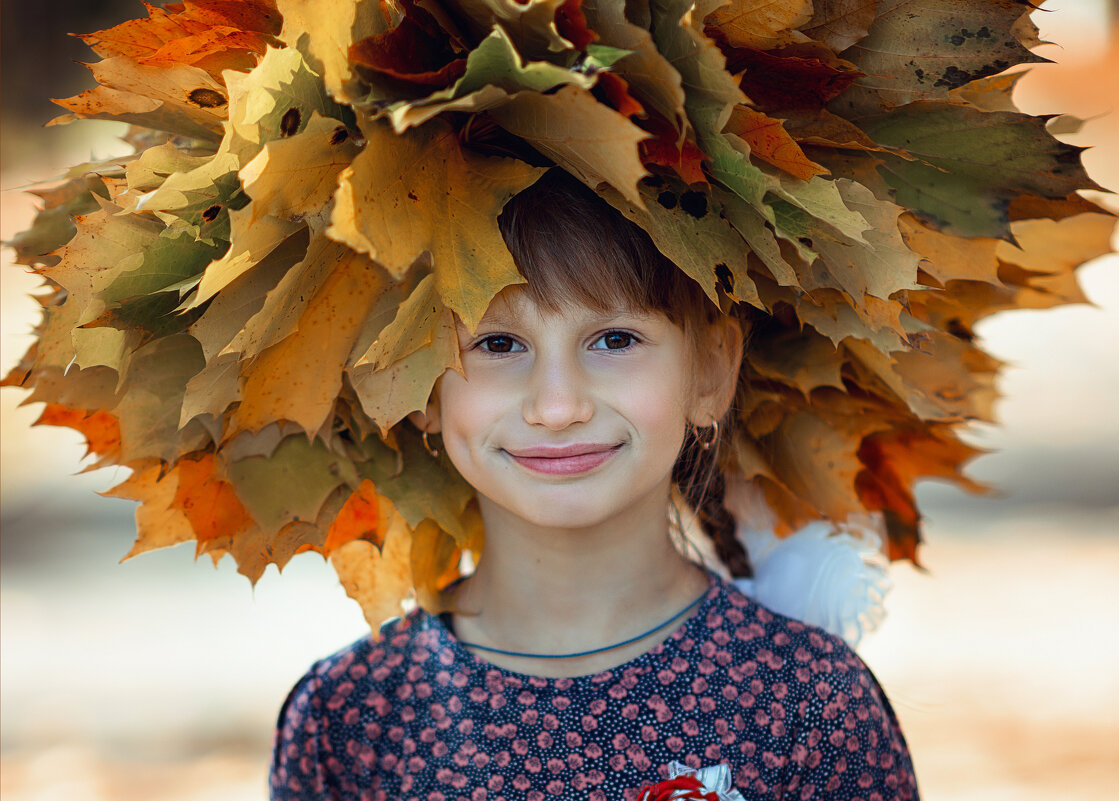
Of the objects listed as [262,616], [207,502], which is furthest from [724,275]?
[262,616]

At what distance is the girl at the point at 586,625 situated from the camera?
48.9 inches

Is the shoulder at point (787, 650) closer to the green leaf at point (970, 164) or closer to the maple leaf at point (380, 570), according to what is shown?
the maple leaf at point (380, 570)

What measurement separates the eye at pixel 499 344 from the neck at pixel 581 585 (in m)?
0.26

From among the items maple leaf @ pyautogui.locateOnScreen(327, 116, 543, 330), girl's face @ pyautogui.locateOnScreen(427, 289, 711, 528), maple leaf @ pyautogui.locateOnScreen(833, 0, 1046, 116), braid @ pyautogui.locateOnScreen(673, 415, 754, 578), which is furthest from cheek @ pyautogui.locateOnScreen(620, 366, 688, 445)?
maple leaf @ pyautogui.locateOnScreen(833, 0, 1046, 116)

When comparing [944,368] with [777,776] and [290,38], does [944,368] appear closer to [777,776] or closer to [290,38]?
[777,776]

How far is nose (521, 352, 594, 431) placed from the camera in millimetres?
1203

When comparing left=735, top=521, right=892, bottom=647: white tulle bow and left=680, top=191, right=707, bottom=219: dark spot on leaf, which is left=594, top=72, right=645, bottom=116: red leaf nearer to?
left=680, top=191, right=707, bottom=219: dark spot on leaf

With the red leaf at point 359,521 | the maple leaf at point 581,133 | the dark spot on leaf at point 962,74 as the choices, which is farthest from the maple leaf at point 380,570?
the dark spot on leaf at point 962,74

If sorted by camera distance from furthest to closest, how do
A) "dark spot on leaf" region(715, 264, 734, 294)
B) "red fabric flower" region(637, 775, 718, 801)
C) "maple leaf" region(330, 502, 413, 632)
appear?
"maple leaf" region(330, 502, 413, 632), "red fabric flower" region(637, 775, 718, 801), "dark spot on leaf" region(715, 264, 734, 294)

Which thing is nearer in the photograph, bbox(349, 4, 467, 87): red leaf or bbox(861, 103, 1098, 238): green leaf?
bbox(349, 4, 467, 87): red leaf

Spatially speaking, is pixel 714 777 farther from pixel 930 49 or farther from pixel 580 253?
pixel 930 49

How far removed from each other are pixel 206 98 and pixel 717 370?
669mm

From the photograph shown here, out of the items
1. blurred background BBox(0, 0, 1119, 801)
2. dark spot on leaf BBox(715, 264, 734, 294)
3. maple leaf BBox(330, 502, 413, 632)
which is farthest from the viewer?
blurred background BBox(0, 0, 1119, 801)

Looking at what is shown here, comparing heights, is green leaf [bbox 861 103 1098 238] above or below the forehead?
above
